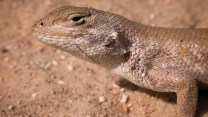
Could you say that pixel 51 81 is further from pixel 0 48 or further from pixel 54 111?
pixel 0 48

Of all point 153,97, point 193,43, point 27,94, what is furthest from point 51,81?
point 193,43

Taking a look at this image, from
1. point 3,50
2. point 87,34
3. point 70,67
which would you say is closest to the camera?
point 87,34

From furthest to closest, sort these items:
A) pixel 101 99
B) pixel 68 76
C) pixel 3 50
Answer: pixel 3 50 → pixel 68 76 → pixel 101 99

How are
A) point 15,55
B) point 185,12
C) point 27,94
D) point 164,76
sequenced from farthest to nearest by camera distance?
point 185,12
point 15,55
point 27,94
point 164,76

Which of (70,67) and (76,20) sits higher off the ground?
(76,20)

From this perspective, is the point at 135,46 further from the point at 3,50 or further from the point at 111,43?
the point at 3,50

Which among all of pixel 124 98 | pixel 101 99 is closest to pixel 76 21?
pixel 101 99

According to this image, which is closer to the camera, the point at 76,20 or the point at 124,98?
the point at 76,20
